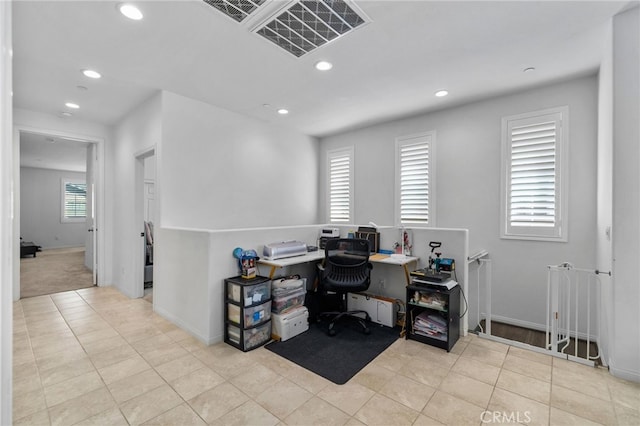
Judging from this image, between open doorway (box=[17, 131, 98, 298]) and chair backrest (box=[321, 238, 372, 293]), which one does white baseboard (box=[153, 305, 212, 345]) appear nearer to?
chair backrest (box=[321, 238, 372, 293])

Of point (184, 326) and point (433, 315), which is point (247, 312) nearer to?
point (184, 326)

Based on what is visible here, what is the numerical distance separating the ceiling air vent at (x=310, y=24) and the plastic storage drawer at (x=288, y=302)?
2535 millimetres

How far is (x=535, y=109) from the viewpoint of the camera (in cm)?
360

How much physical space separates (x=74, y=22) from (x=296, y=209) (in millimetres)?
3816

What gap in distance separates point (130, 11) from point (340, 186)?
401 cm

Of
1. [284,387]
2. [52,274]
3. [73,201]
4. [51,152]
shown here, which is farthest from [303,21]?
[73,201]

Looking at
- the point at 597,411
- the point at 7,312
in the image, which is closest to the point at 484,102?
the point at 597,411

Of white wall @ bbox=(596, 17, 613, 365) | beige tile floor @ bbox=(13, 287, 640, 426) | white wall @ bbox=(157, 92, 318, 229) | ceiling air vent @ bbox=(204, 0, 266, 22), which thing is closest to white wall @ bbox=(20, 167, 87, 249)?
beige tile floor @ bbox=(13, 287, 640, 426)

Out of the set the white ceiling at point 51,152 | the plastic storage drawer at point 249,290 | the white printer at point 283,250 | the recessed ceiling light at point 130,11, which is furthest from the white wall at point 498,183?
the white ceiling at point 51,152

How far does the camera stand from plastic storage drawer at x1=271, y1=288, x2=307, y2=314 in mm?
3207

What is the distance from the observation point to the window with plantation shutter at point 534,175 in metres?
3.44

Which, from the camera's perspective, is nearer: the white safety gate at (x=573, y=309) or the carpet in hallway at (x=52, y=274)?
the white safety gate at (x=573, y=309)

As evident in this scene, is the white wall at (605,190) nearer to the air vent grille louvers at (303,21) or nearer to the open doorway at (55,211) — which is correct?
the air vent grille louvers at (303,21)

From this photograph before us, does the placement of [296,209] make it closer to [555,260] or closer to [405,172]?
[405,172]
